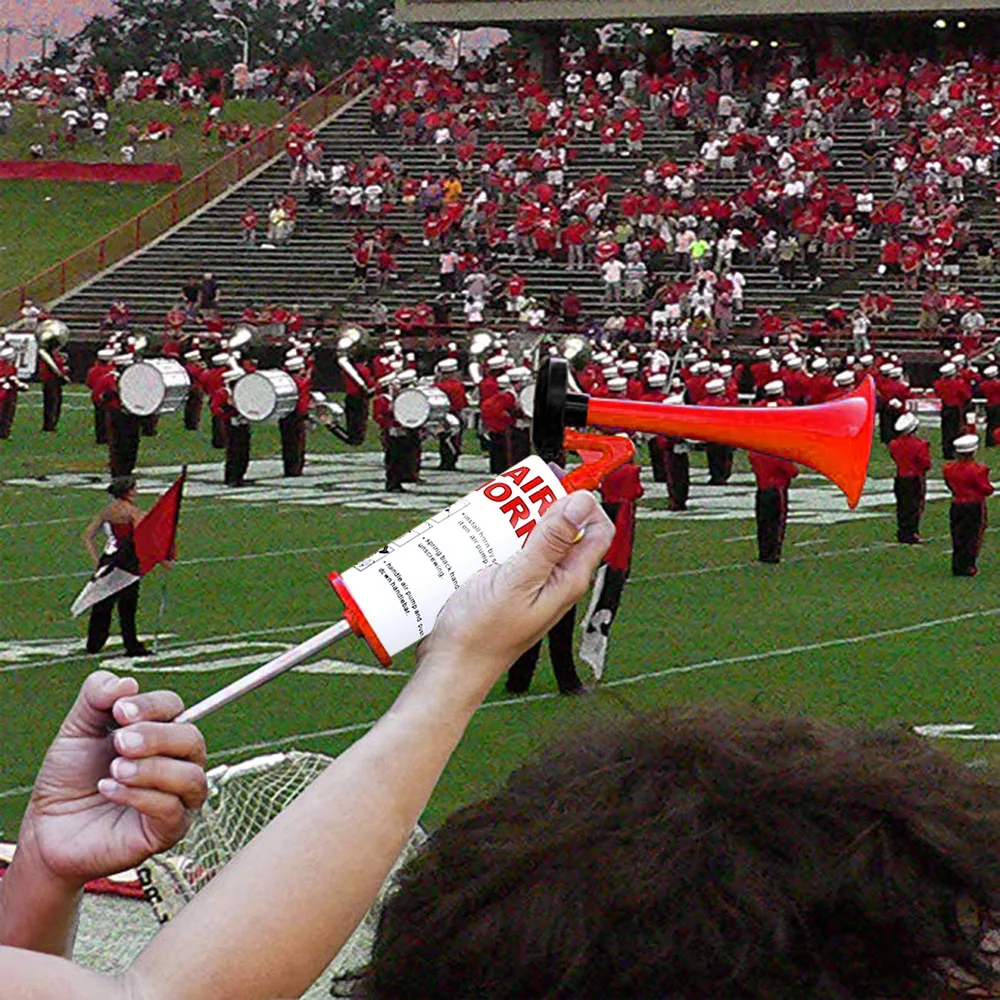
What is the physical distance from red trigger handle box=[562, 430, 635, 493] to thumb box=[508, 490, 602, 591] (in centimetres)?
27

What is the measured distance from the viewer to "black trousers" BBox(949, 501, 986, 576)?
48.5ft

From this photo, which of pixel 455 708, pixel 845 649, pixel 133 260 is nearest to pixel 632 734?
pixel 455 708

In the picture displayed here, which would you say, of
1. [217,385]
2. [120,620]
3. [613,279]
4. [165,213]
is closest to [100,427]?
[217,385]

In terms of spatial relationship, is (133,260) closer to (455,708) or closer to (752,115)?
(752,115)

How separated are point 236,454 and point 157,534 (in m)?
9.05

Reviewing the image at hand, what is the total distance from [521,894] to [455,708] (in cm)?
45

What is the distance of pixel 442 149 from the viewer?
4116 cm

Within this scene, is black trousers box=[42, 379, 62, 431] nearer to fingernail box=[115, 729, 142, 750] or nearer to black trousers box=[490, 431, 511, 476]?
black trousers box=[490, 431, 511, 476]

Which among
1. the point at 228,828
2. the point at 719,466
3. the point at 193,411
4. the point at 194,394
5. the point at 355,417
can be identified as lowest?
the point at 193,411

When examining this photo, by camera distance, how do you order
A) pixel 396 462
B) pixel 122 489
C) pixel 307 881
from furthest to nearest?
pixel 396 462 → pixel 122 489 → pixel 307 881

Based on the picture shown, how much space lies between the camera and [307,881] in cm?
161

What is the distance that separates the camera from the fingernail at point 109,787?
2.04 metres

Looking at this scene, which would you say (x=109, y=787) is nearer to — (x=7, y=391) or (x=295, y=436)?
(x=295, y=436)

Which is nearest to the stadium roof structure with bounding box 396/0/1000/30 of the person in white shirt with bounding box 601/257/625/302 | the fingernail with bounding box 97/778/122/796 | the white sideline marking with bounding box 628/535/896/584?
the person in white shirt with bounding box 601/257/625/302
